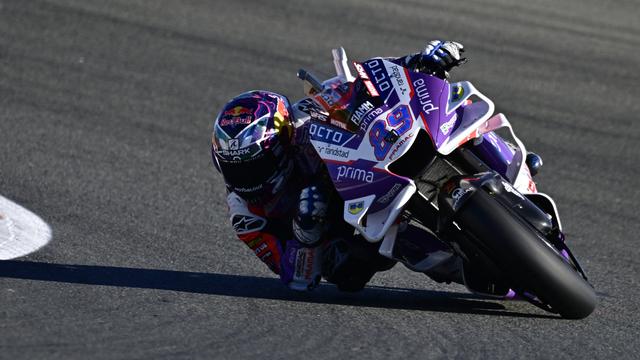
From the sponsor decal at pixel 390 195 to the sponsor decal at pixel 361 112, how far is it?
15.1 inches

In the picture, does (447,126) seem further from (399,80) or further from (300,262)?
(300,262)

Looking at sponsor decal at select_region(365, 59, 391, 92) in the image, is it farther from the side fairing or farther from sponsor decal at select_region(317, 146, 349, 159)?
sponsor decal at select_region(317, 146, 349, 159)

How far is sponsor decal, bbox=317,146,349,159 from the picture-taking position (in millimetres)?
5512

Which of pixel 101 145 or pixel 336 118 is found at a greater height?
pixel 336 118

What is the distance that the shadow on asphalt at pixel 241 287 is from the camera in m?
5.91

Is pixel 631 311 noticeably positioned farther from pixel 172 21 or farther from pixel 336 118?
pixel 172 21

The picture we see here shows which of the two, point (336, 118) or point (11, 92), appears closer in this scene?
point (336, 118)

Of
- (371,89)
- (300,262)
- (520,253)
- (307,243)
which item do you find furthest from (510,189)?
(300,262)

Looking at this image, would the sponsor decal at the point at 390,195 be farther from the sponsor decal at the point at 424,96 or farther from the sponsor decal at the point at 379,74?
the sponsor decal at the point at 379,74

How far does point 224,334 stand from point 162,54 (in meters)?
7.06

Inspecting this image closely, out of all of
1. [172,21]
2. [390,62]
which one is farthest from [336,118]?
[172,21]

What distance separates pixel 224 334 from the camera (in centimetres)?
517

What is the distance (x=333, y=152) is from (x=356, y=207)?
31 cm

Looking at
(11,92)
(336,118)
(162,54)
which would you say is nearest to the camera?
(336,118)
